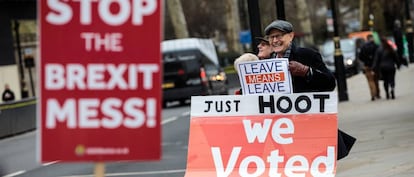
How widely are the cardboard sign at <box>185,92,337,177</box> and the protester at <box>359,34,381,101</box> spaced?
14317mm

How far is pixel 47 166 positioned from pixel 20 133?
9766mm

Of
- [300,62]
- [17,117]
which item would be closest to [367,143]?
[300,62]

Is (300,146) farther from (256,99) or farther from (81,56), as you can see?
(81,56)

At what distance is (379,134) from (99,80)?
30.2 feet

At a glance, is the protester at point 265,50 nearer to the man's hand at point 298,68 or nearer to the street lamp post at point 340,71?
the man's hand at point 298,68

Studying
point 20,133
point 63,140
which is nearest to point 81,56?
point 63,140

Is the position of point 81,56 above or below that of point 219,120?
above

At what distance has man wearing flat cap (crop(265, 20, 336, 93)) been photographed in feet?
21.5

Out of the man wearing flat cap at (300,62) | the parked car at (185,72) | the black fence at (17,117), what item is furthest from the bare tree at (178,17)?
the man wearing flat cap at (300,62)

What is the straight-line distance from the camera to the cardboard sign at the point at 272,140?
21.0 ft

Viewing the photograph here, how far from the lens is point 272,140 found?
255 inches

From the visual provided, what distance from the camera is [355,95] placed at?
76.9ft

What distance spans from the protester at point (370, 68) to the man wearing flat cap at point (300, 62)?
14.0 meters

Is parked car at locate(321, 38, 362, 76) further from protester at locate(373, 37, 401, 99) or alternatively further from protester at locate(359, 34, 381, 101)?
protester at locate(373, 37, 401, 99)
